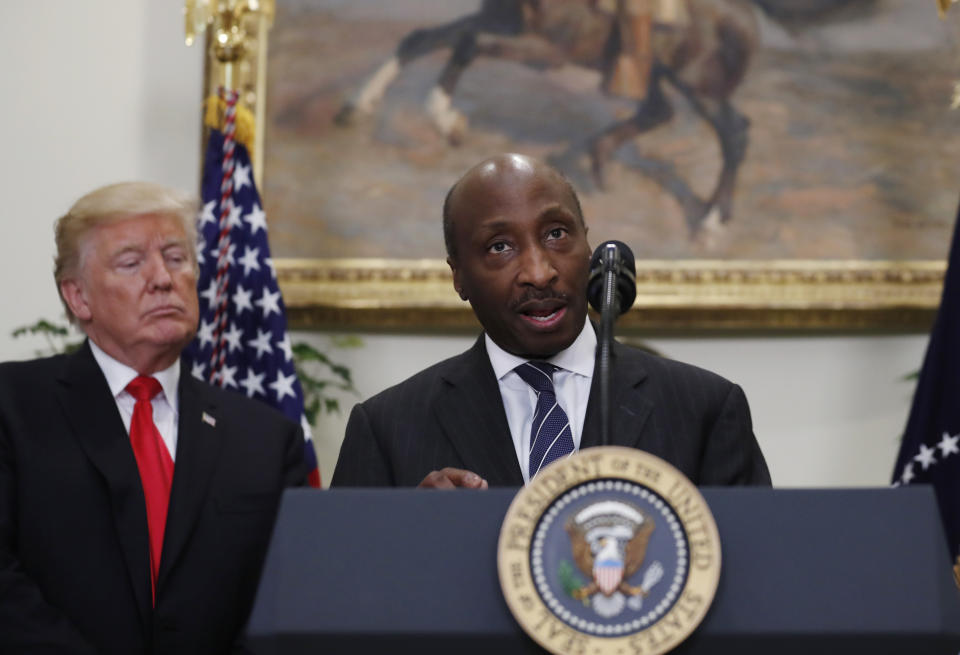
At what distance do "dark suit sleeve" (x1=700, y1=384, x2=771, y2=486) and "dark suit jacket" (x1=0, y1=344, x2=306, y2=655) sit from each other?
1481 millimetres

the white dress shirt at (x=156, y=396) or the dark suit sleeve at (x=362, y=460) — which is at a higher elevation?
the dark suit sleeve at (x=362, y=460)

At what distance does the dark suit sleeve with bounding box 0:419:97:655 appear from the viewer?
2.84 meters

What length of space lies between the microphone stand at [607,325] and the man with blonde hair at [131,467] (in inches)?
66.1

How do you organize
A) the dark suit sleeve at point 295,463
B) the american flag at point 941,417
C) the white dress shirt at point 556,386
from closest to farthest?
the white dress shirt at point 556,386, the dark suit sleeve at point 295,463, the american flag at point 941,417

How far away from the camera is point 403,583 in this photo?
1450 millimetres

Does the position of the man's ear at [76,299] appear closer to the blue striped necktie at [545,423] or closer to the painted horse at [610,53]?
the blue striped necktie at [545,423]

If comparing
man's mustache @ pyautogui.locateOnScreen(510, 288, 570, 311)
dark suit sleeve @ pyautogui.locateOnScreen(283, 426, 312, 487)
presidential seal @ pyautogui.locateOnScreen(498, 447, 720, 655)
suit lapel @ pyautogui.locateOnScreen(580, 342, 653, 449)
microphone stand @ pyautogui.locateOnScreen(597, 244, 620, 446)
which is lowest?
dark suit sleeve @ pyautogui.locateOnScreen(283, 426, 312, 487)

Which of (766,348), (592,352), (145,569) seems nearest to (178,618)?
(145,569)

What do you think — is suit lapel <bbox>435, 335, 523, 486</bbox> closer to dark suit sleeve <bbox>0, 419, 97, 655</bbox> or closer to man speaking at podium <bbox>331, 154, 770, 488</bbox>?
man speaking at podium <bbox>331, 154, 770, 488</bbox>

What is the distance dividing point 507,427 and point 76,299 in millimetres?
1753

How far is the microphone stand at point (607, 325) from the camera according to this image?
5.37ft

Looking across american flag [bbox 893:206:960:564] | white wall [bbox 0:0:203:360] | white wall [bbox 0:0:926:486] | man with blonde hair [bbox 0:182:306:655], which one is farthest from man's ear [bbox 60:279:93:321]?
american flag [bbox 893:206:960:564]

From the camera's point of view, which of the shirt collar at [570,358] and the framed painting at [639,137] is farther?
the framed painting at [639,137]

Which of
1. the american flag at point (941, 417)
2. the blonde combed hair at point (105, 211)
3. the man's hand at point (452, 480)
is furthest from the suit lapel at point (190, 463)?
the american flag at point (941, 417)
